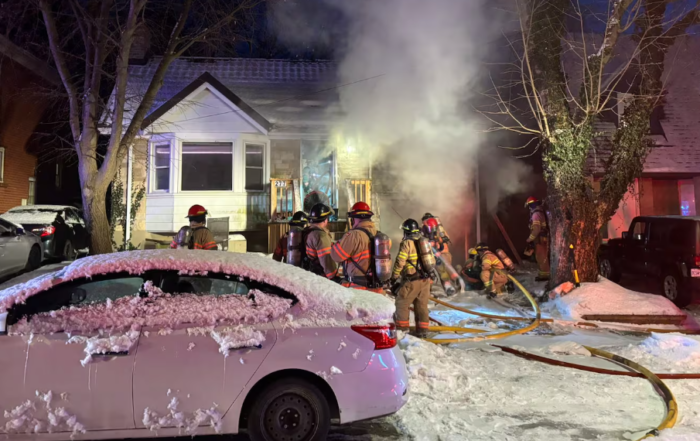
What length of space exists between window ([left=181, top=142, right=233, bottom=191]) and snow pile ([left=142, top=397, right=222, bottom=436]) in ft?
35.2

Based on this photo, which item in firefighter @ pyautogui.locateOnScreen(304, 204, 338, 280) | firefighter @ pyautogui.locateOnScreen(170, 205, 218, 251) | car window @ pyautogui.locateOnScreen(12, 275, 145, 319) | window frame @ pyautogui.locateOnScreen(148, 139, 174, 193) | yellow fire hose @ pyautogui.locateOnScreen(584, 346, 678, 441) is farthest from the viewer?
window frame @ pyautogui.locateOnScreen(148, 139, 174, 193)

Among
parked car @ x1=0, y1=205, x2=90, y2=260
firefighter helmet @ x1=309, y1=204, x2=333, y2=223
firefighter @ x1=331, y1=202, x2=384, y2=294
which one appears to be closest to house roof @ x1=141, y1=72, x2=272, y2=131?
parked car @ x1=0, y1=205, x2=90, y2=260

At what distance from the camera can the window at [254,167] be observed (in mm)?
13344

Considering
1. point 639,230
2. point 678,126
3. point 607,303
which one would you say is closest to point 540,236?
point 639,230

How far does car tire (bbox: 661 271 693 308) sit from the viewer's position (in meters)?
8.55

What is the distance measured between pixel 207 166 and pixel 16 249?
5.49m

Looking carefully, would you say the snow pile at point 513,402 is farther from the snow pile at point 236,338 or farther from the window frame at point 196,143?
the window frame at point 196,143

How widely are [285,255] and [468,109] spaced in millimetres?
8441

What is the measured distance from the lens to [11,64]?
48.4 feet

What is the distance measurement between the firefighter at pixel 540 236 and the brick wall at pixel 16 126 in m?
15.8

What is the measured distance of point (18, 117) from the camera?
15797mm

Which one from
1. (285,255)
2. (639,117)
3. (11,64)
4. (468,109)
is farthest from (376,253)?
(11,64)

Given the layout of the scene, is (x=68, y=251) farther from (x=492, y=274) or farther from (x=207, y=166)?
(x=492, y=274)

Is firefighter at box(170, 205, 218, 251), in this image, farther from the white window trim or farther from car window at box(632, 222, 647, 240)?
car window at box(632, 222, 647, 240)
